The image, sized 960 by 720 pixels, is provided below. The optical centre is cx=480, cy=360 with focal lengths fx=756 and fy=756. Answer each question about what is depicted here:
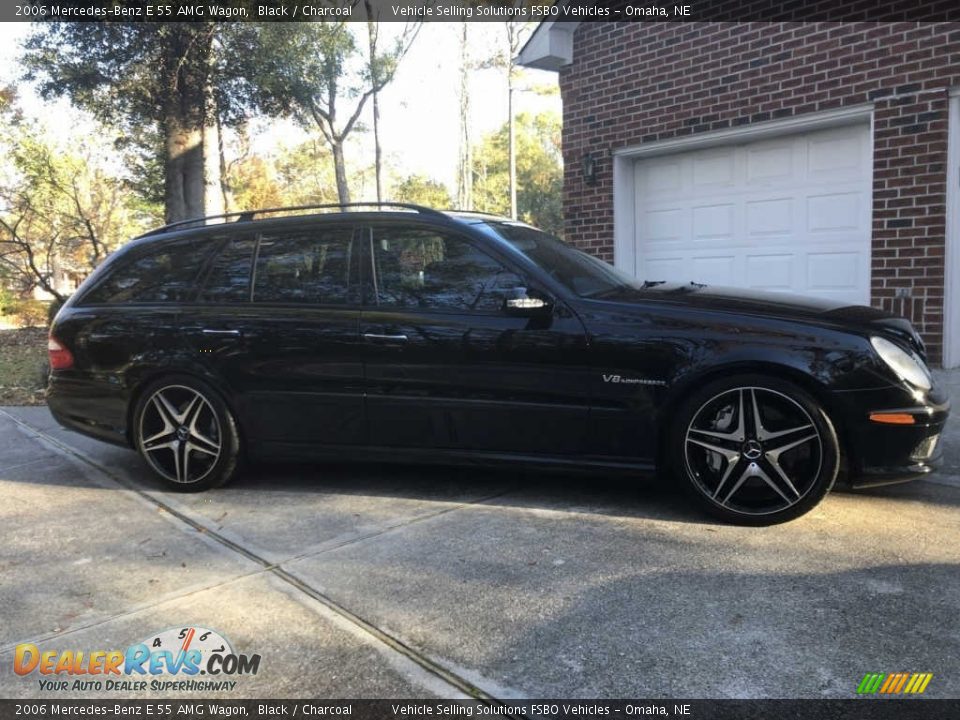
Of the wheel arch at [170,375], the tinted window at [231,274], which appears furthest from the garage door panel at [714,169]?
the wheel arch at [170,375]

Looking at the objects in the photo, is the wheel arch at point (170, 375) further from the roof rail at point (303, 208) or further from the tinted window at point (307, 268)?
the roof rail at point (303, 208)

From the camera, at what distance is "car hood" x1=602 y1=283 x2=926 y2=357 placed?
11.8ft

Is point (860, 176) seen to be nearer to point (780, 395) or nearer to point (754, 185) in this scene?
point (754, 185)

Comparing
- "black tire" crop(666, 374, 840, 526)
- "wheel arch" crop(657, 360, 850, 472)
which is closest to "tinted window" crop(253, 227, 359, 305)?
"wheel arch" crop(657, 360, 850, 472)

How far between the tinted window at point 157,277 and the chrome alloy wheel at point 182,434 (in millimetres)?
615

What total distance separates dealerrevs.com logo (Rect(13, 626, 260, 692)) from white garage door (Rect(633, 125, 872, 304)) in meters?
6.71

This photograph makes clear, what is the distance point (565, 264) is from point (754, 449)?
144cm

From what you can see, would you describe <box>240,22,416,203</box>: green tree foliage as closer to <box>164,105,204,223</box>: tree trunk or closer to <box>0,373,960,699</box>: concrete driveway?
<box>164,105,204,223</box>: tree trunk

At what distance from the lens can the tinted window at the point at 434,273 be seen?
157 inches

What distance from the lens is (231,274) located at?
4547 mm

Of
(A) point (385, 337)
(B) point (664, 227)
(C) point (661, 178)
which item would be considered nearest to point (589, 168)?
(C) point (661, 178)

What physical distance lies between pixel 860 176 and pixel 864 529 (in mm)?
4852

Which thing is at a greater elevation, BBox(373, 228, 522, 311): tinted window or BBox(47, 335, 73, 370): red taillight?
BBox(373, 228, 522, 311): tinted window

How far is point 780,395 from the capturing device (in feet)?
11.4
